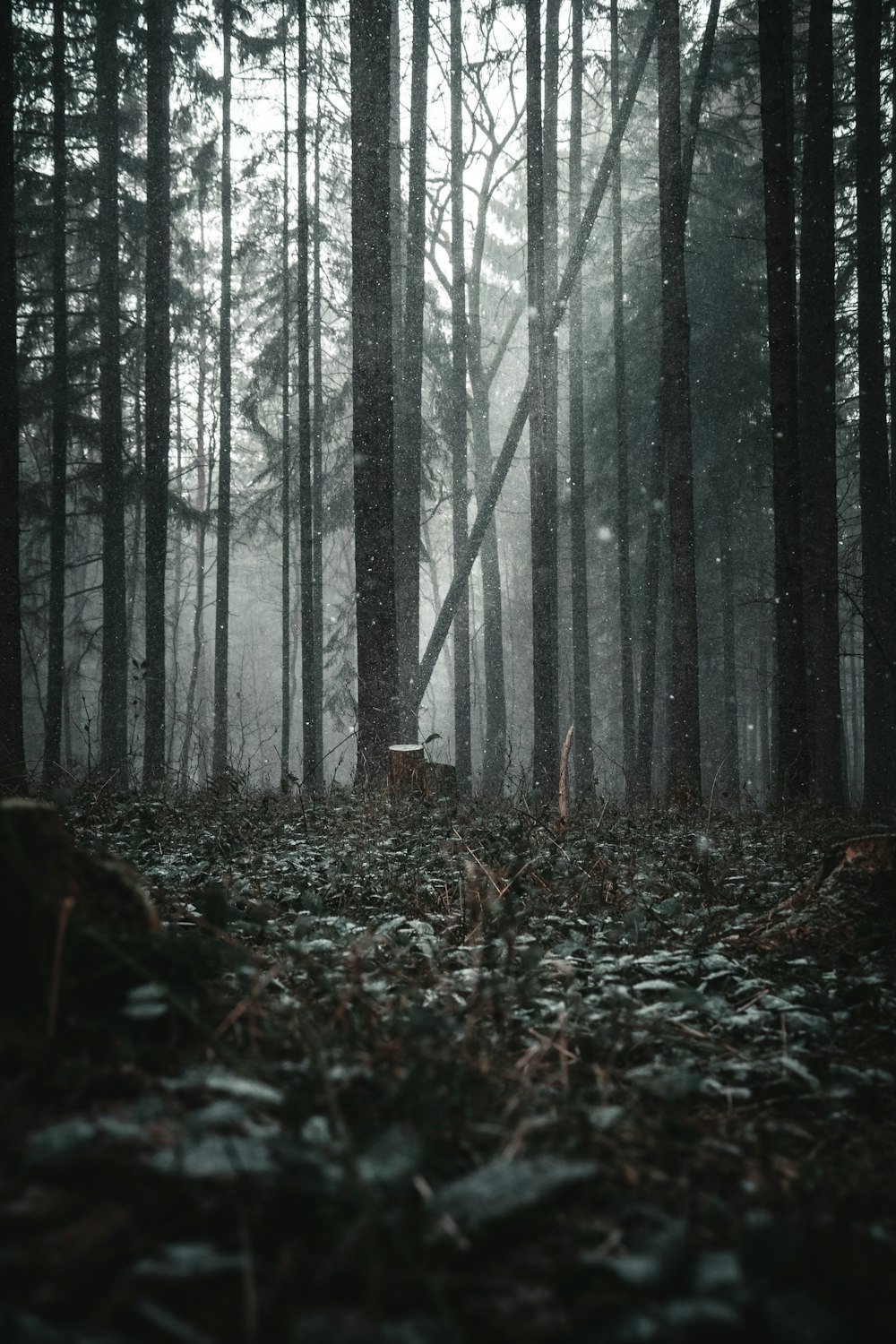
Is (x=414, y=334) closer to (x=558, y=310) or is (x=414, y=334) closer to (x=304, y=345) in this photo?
(x=558, y=310)

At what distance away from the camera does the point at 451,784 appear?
7828 millimetres

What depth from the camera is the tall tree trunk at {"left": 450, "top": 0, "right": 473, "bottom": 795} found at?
1714cm

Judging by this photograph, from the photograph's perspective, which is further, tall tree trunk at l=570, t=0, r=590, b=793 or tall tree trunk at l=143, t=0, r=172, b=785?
tall tree trunk at l=570, t=0, r=590, b=793

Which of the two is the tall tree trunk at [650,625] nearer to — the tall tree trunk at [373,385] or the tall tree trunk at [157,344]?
the tall tree trunk at [373,385]

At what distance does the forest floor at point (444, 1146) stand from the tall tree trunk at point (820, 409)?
8092 millimetres

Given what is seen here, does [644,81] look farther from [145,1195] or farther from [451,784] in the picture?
[145,1195]

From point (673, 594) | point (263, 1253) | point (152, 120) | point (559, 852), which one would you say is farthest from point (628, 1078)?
point (152, 120)

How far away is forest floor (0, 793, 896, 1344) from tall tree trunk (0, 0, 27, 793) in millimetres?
5271

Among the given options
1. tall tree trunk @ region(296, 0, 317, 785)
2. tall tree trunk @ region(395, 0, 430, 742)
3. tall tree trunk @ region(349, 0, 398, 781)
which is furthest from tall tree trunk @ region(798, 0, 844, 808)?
tall tree trunk @ region(296, 0, 317, 785)

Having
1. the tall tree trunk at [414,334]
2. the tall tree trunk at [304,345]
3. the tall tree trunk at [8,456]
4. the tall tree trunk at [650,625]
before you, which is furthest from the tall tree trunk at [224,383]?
the tall tree trunk at [8,456]

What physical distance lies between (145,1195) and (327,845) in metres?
3.90

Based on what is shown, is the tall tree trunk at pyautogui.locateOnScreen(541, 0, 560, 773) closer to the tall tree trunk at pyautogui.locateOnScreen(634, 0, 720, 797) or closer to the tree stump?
the tall tree trunk at pyautogui.locateOnScreen(634, 0, 720, 797)

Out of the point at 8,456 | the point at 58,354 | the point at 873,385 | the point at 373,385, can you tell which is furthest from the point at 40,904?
the point at 58,354

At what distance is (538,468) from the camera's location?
1263 centimetres
